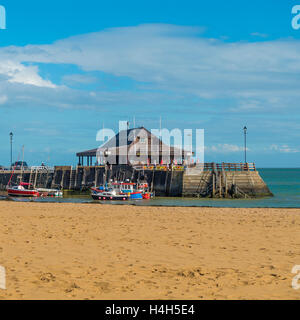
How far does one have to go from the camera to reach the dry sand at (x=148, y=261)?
9.59 meters

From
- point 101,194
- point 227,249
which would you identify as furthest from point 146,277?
point 101,194

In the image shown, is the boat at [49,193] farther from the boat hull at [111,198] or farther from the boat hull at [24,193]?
the boat hull at [111,198]

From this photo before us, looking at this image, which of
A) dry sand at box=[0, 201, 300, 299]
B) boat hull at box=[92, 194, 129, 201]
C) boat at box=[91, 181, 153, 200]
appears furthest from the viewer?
boat at box=[91, 181, 153, 200]

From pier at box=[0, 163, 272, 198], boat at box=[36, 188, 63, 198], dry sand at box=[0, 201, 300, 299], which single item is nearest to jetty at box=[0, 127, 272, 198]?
pier at box=[0, 163, 272, 198]

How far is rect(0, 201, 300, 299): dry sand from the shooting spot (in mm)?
9586

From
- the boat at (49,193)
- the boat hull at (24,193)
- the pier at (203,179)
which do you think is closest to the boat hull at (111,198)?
the pier at (203,179)

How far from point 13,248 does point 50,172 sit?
223ft

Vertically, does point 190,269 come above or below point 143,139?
below

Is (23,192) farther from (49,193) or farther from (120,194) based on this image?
(120,194)

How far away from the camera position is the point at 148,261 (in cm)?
1262

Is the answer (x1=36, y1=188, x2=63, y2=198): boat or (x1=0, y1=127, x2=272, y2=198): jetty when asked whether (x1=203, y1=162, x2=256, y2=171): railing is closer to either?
(x1=0, y1=127, x2=272, y2=198): jetty

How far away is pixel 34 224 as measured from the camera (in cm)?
2072
